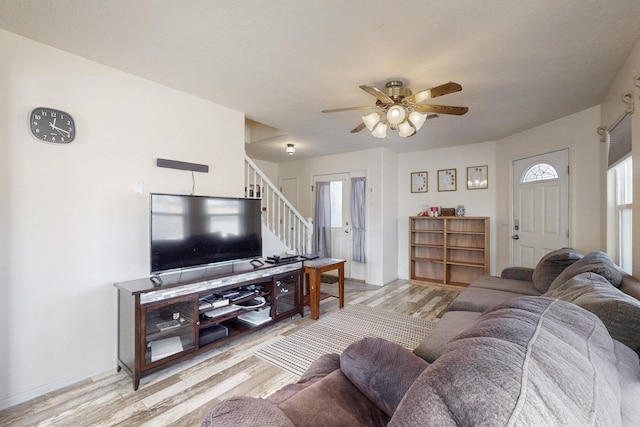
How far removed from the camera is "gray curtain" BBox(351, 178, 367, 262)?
201 inches

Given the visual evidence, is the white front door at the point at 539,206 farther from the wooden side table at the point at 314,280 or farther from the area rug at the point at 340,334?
the wooden side table at the point at 314,280

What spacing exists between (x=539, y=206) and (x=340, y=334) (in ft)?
10.5

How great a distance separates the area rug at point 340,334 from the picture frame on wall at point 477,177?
8.61 feet

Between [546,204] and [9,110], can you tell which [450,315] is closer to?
[546,204]

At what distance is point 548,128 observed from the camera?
359cm

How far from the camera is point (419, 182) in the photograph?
525 cm

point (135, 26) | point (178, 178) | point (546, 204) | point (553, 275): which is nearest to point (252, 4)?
point (135, 26)

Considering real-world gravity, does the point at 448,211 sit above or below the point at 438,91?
below

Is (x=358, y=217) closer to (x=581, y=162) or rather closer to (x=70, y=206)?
(x=581, y=162)

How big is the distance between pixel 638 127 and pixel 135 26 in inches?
137

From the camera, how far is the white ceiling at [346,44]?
163 centimetres

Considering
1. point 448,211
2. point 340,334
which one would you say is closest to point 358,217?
point 448,211

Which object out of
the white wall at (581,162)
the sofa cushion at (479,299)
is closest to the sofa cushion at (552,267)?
the sofa cushion at (479,299)

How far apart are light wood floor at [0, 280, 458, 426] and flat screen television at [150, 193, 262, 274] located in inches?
33.3
